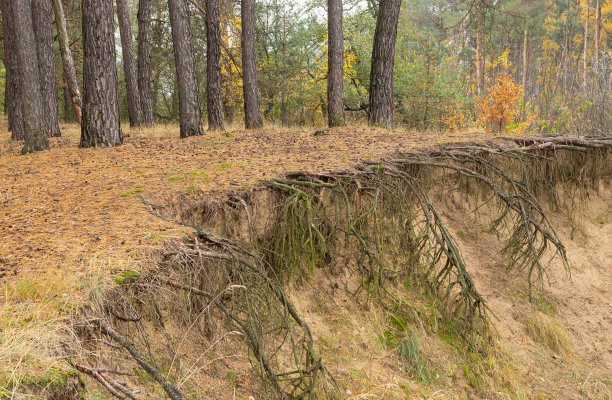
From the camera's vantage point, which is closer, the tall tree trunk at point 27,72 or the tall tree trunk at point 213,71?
the tall tree trunk at point 27,72

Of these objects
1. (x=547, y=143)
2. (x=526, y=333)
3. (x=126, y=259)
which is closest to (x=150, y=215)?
(x=126, y=259)

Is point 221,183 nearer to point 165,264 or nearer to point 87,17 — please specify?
point 165,264

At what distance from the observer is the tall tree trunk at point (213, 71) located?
10.9m

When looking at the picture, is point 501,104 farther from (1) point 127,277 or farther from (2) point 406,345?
(1) point 127,277

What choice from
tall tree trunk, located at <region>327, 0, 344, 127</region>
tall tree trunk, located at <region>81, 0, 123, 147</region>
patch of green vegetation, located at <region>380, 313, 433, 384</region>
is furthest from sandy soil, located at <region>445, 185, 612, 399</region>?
tall tree trunk, located at <region>81, 0, 123, 147</region>

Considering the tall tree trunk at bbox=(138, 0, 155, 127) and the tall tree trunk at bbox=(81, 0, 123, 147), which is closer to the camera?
the tall tree trunk at bbox=(81, 0, 123, 147)

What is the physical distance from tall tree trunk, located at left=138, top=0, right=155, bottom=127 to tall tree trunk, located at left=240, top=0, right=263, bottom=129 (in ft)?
13.6

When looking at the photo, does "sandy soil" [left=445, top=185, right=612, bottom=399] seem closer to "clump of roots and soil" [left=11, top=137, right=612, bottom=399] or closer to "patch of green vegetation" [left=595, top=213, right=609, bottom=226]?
"patch of green vegetation" [left=595, top=213, right=609, bottom=226]

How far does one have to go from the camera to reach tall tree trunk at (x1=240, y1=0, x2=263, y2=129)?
36.6 ft

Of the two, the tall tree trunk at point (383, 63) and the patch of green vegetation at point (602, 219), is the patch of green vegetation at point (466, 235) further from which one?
the tall tree trunk at point (383, 63)

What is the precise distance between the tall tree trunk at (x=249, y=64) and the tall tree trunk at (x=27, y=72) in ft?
16.1

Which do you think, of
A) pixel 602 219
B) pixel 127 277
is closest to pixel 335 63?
pixel 602 219

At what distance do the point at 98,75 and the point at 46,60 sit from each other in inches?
165

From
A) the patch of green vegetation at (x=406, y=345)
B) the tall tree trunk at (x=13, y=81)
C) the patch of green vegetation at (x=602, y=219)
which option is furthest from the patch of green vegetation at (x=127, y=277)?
the tall tree trunk at (x=13, y=81)
